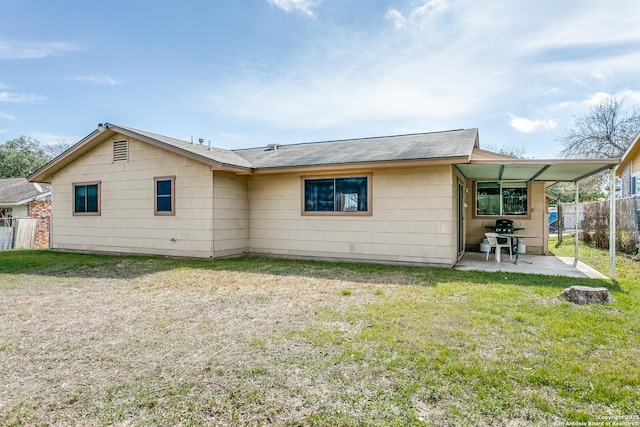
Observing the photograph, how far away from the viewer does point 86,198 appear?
1091cm

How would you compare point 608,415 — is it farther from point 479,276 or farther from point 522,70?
point 522,70

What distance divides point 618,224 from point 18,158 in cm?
4034

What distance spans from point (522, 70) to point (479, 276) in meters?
9.53

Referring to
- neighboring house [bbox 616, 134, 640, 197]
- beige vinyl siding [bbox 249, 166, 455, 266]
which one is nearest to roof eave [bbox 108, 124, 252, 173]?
beige vinyl siding [bbox 249, 166, 455, 266]

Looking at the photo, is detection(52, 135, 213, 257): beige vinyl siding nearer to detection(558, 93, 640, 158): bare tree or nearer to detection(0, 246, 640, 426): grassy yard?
detection(0, 246, 640, 426): grassy yard

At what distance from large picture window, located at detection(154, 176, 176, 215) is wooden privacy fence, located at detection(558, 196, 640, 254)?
1220 centimetres

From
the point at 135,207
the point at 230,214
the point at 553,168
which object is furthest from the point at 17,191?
the point at 553,168

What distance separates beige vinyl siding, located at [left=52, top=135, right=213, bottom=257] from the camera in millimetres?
9133

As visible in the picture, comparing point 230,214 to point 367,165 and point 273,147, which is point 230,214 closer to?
point 273,147

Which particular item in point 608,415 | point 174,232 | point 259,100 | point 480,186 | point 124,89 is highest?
point 124,89

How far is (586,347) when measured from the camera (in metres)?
3.20

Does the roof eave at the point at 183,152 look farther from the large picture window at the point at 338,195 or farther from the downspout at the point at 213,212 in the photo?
the large picture window at the point at 338,195

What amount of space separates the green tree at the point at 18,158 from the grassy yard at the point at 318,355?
3282cm

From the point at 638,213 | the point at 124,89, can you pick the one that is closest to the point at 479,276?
the point at 638,213
